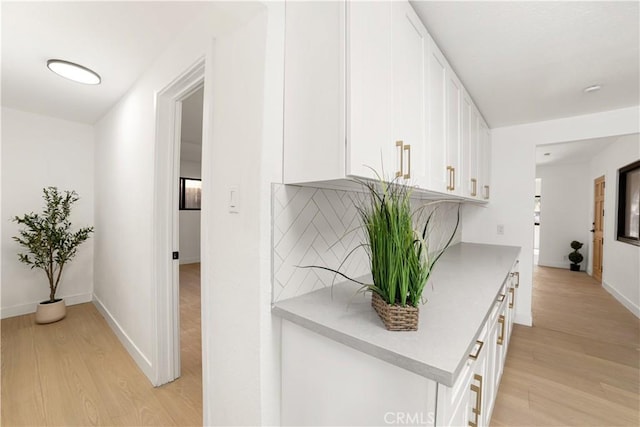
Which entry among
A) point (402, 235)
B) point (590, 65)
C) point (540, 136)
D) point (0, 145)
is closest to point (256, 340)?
point (402, 235)

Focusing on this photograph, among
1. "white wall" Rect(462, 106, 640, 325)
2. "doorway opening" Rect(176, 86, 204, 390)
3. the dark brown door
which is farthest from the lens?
the dark brown door

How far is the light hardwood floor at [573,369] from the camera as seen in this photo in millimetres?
1654

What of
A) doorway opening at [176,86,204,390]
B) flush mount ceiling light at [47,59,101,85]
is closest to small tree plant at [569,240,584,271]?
doorway opening at [176,86,204,390]

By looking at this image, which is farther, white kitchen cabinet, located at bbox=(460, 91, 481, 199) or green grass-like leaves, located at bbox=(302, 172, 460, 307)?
white kitchen cabinet, located at bbox=(460, 91, 481, 199)

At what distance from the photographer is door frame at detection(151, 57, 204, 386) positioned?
1.76 meters

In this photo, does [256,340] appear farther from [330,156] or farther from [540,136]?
[540,136]

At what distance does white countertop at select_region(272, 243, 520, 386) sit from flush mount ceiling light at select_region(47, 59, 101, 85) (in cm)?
218

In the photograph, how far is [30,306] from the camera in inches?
120

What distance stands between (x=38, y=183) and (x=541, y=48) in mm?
4722

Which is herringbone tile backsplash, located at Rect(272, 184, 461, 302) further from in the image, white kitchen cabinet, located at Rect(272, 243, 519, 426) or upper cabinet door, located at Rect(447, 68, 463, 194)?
upper cabinet door, located at Rect(447, 68, 463, 194)

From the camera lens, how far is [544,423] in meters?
1.58

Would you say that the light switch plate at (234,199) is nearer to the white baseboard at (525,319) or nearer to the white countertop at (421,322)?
the white countertop at (421,322)

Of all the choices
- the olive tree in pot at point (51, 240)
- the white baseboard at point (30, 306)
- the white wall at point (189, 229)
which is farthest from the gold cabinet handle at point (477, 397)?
the white wall at point (189, 229)

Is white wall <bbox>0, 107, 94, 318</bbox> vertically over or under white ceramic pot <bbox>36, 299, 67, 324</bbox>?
over
